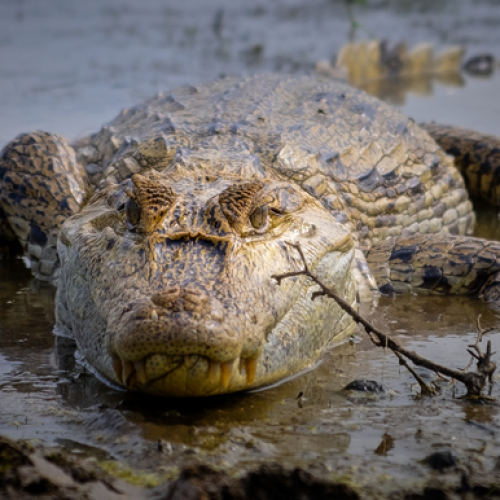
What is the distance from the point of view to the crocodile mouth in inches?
105

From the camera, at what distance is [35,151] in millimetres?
5203

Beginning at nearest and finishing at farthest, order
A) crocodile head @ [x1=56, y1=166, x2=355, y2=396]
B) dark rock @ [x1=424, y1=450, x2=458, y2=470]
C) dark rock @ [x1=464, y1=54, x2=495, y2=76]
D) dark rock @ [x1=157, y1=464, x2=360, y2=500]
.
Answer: dark rock @ [x1=157, y1=464, x2=360, y2=500]
dark rock @ [x1=424, y1=450, x2=458, y2=470]
crocodile head @ [x1=56, y1=166, x2=355, y2=396]
dark rock @ [x1=464, y1=54, x2=495, y2=76]

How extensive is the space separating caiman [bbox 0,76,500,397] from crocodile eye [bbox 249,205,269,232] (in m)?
0.01

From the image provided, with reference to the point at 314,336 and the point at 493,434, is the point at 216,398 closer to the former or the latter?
the point at 314,336

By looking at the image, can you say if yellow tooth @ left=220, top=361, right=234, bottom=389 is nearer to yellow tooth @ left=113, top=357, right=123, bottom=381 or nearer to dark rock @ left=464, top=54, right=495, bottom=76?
yellow tooth @ left=113, top=357, right=123, bottom=381

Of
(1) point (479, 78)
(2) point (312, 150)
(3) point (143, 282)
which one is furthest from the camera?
(1) point (479, 78)

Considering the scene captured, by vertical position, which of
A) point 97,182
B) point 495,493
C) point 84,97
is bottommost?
point 495,493

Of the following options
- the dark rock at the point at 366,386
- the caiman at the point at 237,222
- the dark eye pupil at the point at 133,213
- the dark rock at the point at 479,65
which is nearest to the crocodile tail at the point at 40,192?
the caiman at the point at 237,222

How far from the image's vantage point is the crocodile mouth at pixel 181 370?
2656 millimetres

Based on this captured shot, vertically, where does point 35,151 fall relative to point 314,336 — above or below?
above

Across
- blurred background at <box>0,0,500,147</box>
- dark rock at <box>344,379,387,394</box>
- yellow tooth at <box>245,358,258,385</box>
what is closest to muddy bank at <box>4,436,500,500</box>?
yellow tooth at <box>245,358,258,385</box>

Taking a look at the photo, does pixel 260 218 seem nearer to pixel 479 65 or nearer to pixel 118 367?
pixel 118 367

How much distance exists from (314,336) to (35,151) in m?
2.75

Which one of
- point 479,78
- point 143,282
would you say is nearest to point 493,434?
point 143,282
